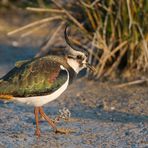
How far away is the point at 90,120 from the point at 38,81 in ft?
3.75

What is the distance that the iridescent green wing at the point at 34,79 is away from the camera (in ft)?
22.2

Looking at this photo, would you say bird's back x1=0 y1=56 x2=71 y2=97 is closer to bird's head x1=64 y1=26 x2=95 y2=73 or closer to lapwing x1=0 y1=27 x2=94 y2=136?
lapwing x1=0 y1=27 x2=94 y2=136

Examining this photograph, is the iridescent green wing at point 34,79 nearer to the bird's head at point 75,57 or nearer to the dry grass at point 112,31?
the bird's head at point 75,57

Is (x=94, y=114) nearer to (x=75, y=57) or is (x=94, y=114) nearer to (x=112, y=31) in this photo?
(x=75, y=57)

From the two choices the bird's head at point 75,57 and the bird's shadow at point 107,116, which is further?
the bird's shadow at point 107,116

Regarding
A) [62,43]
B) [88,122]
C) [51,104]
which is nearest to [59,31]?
[62,43]

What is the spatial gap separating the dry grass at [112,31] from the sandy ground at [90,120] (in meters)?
0.39

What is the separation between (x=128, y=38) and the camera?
9.33 metres

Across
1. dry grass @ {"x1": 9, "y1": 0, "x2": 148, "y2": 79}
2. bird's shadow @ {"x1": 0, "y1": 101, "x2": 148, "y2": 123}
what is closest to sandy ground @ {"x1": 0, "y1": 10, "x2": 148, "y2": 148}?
bird's shadow @ {"x1": 0, "y1": 101, "x2": 148, "y2": 123}

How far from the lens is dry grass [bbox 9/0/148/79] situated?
918 centimetres

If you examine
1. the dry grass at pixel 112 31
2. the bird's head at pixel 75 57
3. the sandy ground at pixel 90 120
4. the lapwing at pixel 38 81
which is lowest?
the sandy ground at pixel 90 120

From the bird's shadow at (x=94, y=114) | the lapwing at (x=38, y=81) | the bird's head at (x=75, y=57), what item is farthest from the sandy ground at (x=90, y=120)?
the bird's head at (x=75, y=57)

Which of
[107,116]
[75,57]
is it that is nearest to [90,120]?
[107,116]

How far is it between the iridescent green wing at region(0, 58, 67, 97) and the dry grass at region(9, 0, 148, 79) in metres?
2.28
